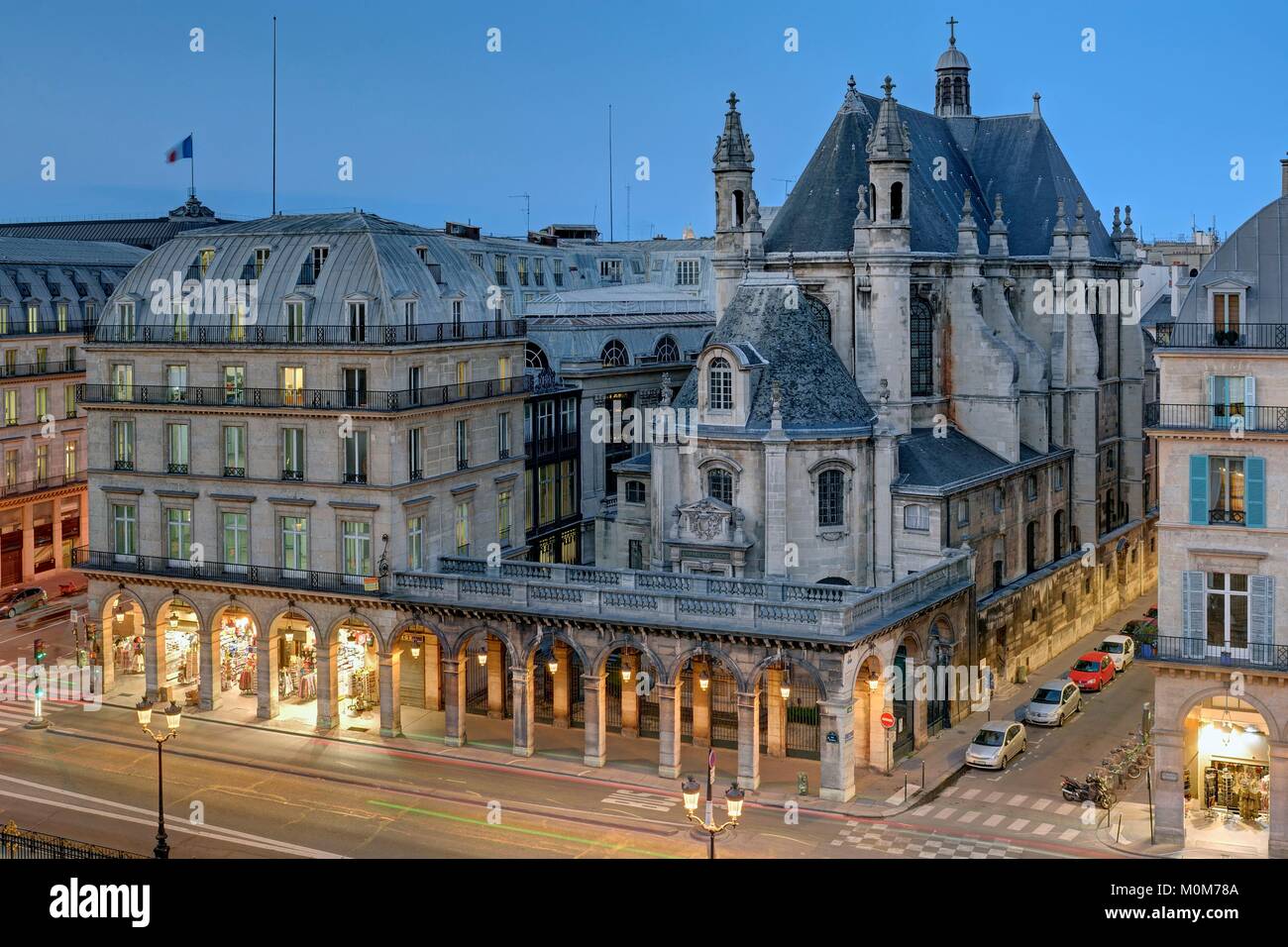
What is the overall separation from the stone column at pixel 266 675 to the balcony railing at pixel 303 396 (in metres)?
10.0

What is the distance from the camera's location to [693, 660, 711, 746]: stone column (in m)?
64.2

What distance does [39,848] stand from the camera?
149 feet

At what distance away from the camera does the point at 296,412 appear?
218 ft

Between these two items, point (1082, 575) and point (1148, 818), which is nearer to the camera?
point (1148, 818)

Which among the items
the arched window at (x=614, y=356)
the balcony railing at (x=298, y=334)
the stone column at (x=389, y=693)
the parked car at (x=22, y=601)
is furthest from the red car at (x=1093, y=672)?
the parked car at (x=22, y=601)

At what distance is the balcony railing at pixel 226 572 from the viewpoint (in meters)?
→ 66.3

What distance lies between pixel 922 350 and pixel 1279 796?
36.4m

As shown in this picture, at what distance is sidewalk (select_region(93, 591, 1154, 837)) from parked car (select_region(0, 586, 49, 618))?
56.9 feet

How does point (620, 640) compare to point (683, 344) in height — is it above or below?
below

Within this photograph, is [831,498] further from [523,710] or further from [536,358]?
[536,358]
